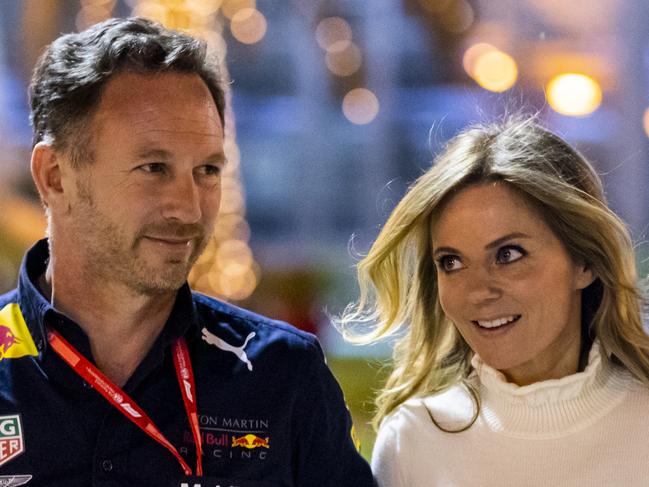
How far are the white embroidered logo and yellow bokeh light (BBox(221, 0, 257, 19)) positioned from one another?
2455mm

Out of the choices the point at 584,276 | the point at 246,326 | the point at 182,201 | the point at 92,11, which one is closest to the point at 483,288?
the point at 584,276

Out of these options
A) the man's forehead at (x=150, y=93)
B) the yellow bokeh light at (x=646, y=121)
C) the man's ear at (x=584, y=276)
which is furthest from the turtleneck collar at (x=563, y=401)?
the yellow bokeh light at (x=646, y=121)

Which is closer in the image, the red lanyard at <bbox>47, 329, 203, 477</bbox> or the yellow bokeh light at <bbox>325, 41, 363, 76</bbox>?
the red lanyard at <bbox>47, 329, 203, 477</bbox>

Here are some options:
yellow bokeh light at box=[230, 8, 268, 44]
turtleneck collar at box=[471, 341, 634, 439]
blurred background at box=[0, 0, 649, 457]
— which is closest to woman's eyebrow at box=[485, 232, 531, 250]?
turtleneck collar at box=[471, 341, 634, 439]

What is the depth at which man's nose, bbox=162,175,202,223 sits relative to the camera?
6.38ft

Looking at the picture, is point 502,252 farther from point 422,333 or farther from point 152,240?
→ point 152,240

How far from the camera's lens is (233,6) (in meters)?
4.30

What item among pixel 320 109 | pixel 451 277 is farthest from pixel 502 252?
pixel 320 109

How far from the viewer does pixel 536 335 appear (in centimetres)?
201

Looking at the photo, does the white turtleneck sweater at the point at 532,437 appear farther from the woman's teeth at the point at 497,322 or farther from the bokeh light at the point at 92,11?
the bokeh light at the point at 92,11

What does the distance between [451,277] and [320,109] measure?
2.73 metres

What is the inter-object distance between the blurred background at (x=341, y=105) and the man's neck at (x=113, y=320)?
1.98m

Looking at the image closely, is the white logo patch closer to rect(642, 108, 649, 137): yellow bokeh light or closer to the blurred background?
the blurred background

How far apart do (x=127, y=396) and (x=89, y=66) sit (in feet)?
2.09
